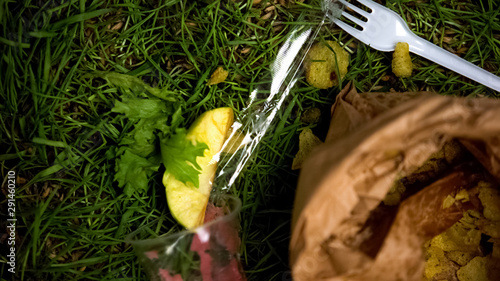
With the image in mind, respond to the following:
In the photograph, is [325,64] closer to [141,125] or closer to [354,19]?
[354,19]

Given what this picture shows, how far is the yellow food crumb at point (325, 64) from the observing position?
3.18 feet

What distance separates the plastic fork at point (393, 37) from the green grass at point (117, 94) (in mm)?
38

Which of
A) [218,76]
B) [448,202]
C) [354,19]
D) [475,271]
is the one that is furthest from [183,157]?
[475,271]

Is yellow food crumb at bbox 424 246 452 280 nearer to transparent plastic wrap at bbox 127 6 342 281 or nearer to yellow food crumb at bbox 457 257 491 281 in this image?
yellow food crumb at bbox 457 257 491 281

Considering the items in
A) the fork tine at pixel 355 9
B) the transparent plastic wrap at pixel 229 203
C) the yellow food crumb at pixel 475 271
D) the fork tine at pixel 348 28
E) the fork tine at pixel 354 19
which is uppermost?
the fork tine at pixel 355 9

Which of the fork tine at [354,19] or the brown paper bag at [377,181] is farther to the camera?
the fork tine at [354,19]

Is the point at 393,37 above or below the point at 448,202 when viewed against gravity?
above

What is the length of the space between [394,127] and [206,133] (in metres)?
0.43

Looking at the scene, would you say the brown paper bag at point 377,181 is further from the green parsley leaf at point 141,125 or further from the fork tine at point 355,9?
the green parsley leaf at point 141,125

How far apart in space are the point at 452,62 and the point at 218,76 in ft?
1.86

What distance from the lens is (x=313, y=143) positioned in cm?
95

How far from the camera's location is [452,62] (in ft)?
3.13

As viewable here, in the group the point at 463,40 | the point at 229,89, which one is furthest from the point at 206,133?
the point at 463,40

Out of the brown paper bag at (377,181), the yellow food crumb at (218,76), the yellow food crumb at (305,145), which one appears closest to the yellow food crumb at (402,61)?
the brown paper bag at (377,181)
